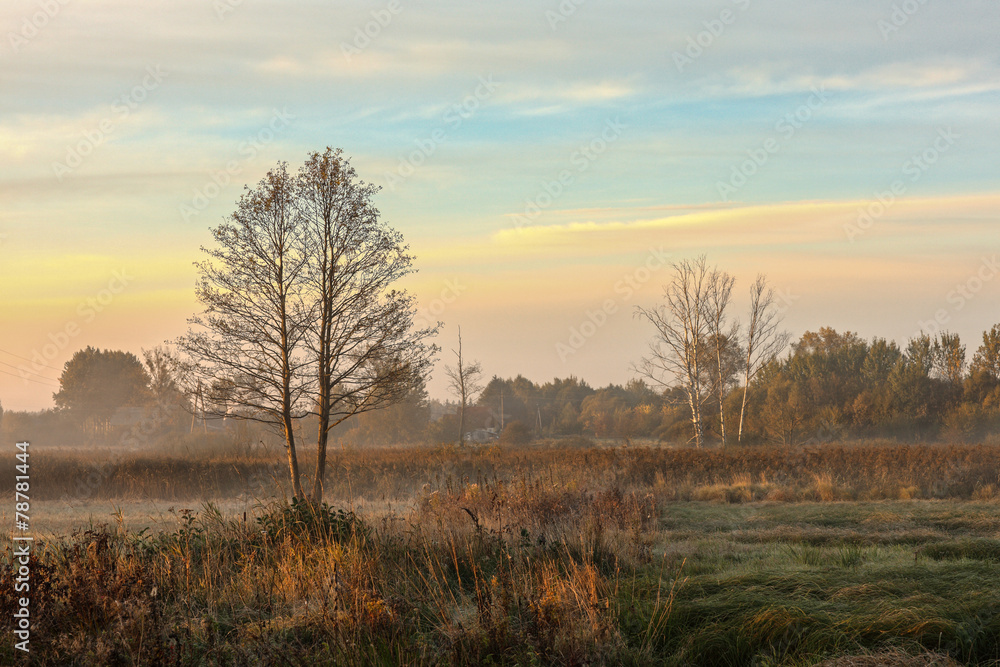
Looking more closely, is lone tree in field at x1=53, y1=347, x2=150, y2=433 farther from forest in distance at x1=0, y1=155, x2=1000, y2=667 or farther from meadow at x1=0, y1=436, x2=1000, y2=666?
meadow at x1=0, y1=436, x2=1000, y2=666

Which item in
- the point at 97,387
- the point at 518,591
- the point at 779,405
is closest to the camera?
the point at 518,591

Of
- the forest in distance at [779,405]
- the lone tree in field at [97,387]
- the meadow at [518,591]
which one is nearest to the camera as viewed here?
the meadow at [518,591]

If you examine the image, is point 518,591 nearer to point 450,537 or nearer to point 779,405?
point 450,537

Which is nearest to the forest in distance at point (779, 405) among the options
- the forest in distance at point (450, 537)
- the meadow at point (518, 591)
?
the forest in distance at point (450, 537)

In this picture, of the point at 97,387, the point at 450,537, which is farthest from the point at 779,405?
the point at 97,387

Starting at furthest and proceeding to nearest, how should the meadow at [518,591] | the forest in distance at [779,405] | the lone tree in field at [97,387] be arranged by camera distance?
the lone tree in field at [97,387] < the forest in distance at [779,405] < the meadow at [518,591]

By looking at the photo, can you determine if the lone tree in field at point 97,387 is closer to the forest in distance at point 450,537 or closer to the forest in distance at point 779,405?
the forest in distance at point 779,405

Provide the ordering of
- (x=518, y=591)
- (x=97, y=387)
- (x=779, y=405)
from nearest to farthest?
(x=518, y=591)
(x=779, y=405)
(x=97, y=387)

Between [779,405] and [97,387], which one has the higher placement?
[97,387]

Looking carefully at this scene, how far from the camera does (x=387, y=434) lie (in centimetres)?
5469

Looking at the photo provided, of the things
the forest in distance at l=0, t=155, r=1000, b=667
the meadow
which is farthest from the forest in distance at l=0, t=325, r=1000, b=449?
the meadow

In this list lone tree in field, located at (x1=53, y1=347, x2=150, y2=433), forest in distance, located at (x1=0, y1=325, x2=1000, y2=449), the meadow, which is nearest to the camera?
the meadow

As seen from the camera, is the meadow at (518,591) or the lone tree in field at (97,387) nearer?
the meadow at (518,591)

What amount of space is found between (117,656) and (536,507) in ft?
23.3
